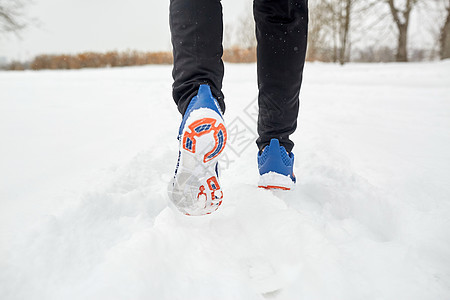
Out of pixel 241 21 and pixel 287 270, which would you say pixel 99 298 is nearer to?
pixel 287 270

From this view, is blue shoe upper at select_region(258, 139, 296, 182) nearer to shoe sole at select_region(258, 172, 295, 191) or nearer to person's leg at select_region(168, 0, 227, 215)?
shoe sole at select_region(258, 172, 295, 191)

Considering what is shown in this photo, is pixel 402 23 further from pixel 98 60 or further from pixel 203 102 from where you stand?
pixel 98 60

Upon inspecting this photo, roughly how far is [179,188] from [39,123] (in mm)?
1070

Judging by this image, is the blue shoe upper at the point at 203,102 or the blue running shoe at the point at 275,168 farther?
the blue running shoe at the point at 275,168

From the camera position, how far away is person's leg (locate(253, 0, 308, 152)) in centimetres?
67

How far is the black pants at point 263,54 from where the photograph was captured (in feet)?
1.87

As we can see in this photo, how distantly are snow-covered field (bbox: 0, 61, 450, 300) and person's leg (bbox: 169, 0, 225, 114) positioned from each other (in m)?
0.27

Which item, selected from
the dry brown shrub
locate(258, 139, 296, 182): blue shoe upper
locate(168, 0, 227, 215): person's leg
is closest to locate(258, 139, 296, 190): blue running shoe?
locate(258, 139, 296, 182): blue shoe upper

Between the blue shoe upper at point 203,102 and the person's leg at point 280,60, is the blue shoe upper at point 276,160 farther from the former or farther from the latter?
the blue shoe upper at point 203,102

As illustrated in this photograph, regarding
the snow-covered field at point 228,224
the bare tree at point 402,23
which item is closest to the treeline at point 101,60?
the bare tree at point 402,23

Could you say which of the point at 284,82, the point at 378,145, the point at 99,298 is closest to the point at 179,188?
the point at 99,298

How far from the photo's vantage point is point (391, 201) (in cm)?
69

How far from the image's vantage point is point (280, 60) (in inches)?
27.9

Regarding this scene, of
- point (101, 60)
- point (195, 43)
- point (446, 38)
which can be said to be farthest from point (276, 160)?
point (101, 60)
